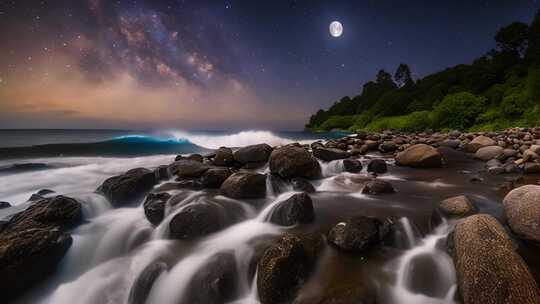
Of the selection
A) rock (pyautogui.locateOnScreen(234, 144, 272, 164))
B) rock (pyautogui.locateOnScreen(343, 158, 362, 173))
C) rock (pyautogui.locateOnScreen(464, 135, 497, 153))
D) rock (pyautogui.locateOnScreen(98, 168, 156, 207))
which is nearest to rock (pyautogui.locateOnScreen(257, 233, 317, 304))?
rock (pyautogui.locateOnScreen(98, 168, 156, 207))

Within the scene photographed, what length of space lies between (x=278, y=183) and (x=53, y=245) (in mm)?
4907

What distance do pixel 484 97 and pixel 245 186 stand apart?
35.3 metres

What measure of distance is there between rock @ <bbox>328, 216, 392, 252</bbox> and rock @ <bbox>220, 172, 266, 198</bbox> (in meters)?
2.56

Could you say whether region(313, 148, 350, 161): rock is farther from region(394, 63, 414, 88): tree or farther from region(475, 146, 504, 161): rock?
region(394, 63, 414, 88): tree

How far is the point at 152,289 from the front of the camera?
10.9ft

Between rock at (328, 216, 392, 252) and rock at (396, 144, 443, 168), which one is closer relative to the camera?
rock at (328, 216, 392, 252)

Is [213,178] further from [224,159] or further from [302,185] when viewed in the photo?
[224,159]

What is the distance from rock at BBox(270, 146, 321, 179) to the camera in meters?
7.22

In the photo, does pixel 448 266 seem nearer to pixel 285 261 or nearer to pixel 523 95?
pixel 285 261

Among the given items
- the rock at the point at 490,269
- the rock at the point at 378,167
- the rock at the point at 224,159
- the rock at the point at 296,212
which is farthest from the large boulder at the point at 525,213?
the rock at the point at 224,159

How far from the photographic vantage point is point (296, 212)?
15.3 feet

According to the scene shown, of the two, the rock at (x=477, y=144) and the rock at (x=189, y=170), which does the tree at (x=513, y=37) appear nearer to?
the rock at (x=477, y=144)

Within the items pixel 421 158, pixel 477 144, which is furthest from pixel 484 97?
pixel 421 158

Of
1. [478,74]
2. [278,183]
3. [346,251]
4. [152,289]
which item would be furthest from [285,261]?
[478,74]
